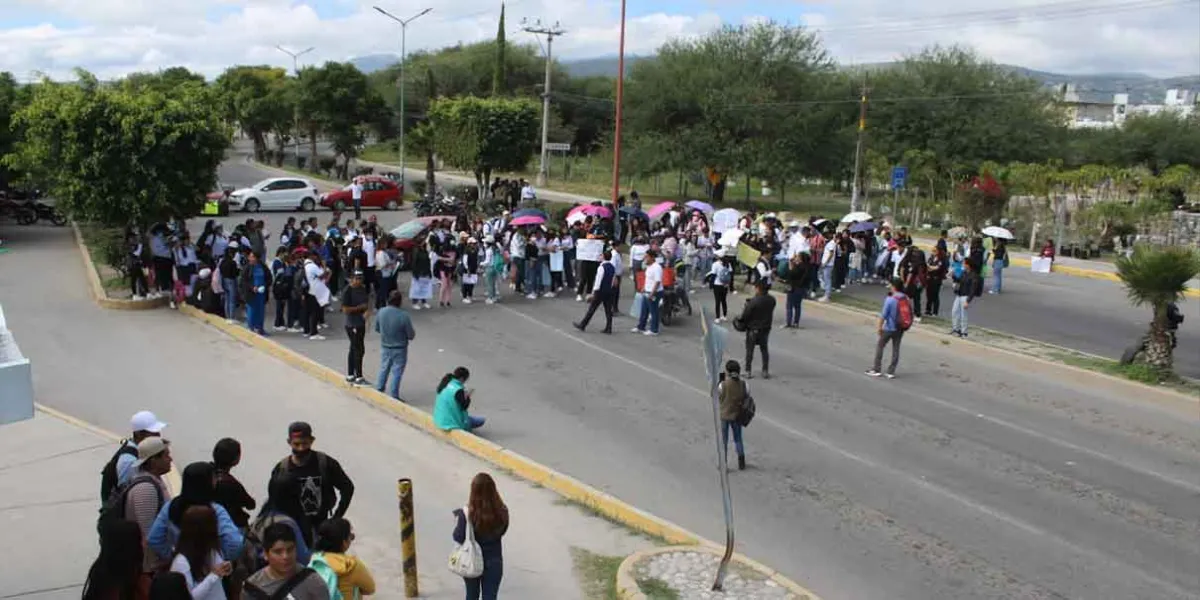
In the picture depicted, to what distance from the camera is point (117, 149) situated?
18.7 meters

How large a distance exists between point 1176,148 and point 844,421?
60.9 m

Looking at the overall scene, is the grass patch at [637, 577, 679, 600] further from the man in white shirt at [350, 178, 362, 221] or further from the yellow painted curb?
the man in white shirt at [350, 178, 362, 221]

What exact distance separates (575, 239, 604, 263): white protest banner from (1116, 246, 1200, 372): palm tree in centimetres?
902

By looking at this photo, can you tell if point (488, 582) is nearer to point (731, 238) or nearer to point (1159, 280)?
point (1159, 280)

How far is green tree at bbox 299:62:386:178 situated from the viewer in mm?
54719

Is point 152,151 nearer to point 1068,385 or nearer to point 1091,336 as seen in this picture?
point 1068,385

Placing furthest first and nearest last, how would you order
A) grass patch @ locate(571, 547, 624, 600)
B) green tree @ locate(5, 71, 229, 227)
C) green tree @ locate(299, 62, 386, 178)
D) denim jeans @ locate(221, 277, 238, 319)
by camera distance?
green tree @ locate(299, 62, 386, 178)
green tree @ locate(5, 71, 229, 227)
denim jeans @ locate(221, 277, 238, 319)
grass patch @ locate(571, 547, 624, 600)

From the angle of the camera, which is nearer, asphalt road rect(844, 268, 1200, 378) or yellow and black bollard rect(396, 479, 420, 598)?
yellow and black bollard rect(396, 479, 420, 598)

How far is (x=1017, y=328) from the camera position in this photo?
20.1m

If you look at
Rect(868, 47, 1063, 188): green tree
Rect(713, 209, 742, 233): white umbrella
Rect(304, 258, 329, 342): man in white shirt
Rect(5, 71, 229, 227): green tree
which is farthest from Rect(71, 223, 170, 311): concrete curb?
Rect(868, 47, 1063, 188): green tree

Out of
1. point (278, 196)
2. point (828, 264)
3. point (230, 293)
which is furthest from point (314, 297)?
point (278, 196)

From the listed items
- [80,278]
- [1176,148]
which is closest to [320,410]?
[80,278]

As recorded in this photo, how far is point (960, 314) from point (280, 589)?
15.2 meters

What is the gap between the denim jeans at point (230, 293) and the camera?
1759 centimetres
